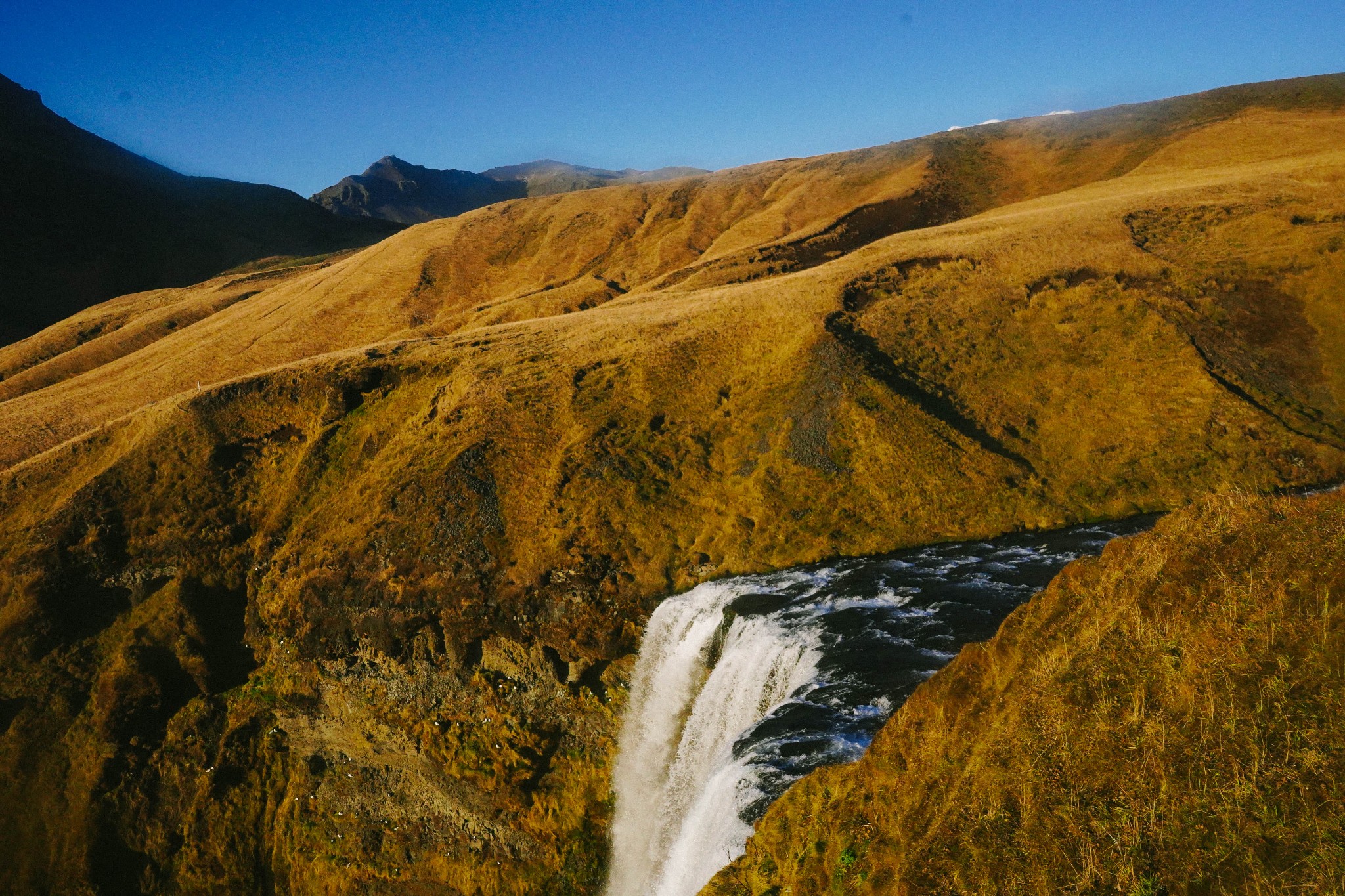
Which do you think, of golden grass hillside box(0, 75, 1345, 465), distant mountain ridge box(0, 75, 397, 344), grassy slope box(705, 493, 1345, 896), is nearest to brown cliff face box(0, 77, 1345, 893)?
grassy slope box(705, 493, 1345, 896)

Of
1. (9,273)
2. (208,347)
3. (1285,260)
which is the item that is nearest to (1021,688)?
(1285,260)

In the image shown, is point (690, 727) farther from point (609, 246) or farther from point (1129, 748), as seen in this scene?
point (609, 246)

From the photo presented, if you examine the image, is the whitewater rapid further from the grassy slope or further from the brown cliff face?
the grassy slope

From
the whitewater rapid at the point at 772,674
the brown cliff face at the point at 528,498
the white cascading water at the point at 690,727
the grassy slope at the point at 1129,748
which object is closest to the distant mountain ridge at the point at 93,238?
the brown cliff face at the point at 528,498

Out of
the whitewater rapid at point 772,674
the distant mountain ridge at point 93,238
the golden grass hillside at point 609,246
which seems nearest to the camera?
the whitewater rapid at point 772,674

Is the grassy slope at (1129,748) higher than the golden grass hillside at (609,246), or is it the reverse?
the golden grass hillside at (609,246)

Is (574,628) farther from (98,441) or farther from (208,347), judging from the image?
(208,347)

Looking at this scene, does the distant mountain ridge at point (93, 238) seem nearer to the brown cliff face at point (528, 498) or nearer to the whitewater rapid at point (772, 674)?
the brown cliff face at point (528, 498)
